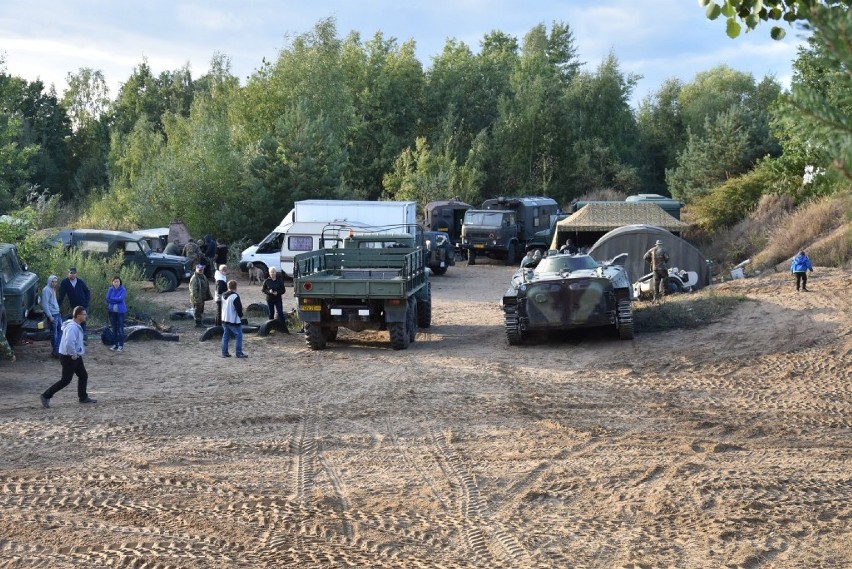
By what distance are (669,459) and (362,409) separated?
3.95m

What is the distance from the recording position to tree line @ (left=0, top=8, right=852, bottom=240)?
1368 inches

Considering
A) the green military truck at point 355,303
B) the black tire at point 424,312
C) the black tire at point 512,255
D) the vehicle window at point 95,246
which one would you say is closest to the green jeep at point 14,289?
the green military truck at point 355,303

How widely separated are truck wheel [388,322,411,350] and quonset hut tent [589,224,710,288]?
26.6ft

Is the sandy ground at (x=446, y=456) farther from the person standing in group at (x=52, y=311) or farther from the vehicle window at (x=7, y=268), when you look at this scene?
the vehicle window at (x=7, y=268)

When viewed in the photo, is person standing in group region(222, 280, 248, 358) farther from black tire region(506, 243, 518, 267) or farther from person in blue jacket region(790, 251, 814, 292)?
black tire region(506, 243, 518, 267)

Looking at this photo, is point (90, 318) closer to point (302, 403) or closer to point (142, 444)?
point (302, 403)

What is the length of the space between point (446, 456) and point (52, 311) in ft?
29.0

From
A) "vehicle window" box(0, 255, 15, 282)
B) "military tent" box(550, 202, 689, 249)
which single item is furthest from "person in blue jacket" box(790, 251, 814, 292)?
"vehicle window" box(0, 255, 15, 282)

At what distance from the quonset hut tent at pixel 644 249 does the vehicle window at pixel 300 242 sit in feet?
26.3

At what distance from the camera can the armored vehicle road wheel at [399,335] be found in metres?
16.3

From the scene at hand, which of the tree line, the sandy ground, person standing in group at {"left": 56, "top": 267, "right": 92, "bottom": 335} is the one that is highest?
the tree line

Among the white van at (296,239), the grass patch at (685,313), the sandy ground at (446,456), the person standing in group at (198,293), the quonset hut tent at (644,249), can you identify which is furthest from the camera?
the white van at (296,239)

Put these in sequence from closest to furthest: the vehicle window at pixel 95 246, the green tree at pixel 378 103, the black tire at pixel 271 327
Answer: the black tire at pixel 271 327, the vehicle window at pixel 95 246, the green tree at pixel 378 103

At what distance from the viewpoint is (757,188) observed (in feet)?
112
